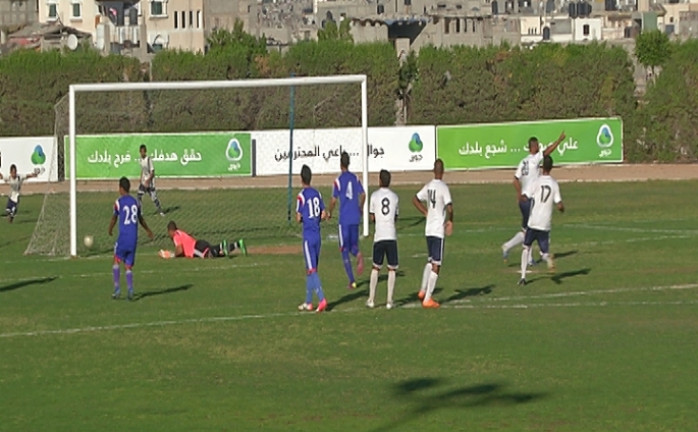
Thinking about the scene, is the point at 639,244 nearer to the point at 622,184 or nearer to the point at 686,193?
the point at 686,193

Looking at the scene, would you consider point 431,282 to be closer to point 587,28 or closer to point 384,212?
point 384,212

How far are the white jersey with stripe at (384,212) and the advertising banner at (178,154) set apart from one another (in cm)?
3575

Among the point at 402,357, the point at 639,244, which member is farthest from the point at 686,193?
the point at 402,357

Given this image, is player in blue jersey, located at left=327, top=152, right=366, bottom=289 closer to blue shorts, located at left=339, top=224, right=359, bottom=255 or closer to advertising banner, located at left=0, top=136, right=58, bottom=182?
blue shorts, located at left=339, top=224, right=359, bottom=255

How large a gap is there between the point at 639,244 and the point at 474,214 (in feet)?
37.4

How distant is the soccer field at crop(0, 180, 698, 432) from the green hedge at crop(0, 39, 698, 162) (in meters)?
33.4

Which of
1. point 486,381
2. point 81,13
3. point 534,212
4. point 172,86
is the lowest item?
point 486,381

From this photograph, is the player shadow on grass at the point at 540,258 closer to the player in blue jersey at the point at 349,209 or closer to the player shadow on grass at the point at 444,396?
the player in blue jersey at the point at 349,209

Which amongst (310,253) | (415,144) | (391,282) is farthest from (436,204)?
(415,144)

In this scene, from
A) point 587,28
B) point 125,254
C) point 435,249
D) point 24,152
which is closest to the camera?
point 435,249

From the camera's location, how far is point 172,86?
38.3 metres

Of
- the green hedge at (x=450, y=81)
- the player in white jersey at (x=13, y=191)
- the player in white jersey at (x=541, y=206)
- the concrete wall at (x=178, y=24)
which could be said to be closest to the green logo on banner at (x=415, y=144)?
the green hedge at (x=450, y=81)

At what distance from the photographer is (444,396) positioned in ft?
61.3

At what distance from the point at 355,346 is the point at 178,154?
40837mm
